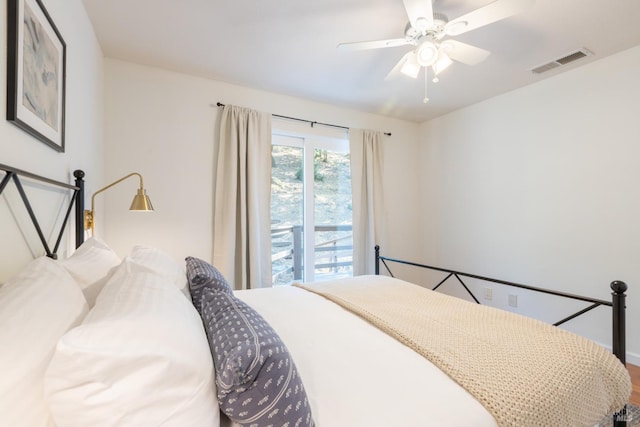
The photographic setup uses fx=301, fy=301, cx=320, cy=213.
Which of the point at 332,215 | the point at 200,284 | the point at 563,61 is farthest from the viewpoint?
the point at 332,215

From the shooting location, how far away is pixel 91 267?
3.88ft

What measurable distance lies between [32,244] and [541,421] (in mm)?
1887

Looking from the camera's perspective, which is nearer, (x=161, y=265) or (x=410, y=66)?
(x=161, y=265)

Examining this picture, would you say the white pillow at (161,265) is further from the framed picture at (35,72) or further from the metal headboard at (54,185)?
the framed picture at (35,72)

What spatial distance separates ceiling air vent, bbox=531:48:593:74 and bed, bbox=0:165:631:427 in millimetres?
2014

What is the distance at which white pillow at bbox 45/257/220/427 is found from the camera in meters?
0.55

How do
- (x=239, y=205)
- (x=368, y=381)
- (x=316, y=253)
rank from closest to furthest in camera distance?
(x=368, y=381), (x=239, y=205), (x=316, y=253)

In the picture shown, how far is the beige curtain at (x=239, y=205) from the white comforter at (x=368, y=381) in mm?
1463

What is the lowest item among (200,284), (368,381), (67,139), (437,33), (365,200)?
(368,381)

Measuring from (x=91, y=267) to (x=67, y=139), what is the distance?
83cm

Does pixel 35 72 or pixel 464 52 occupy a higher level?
pixel 464 52

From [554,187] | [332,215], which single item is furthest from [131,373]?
[554,187]

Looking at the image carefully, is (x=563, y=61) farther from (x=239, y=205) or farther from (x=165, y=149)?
(x=165, y=149)

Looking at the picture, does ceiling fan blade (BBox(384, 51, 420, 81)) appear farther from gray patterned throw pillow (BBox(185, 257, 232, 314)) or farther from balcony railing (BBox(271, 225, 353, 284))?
balcony railing (BBox(271, 225, 353, 284))
